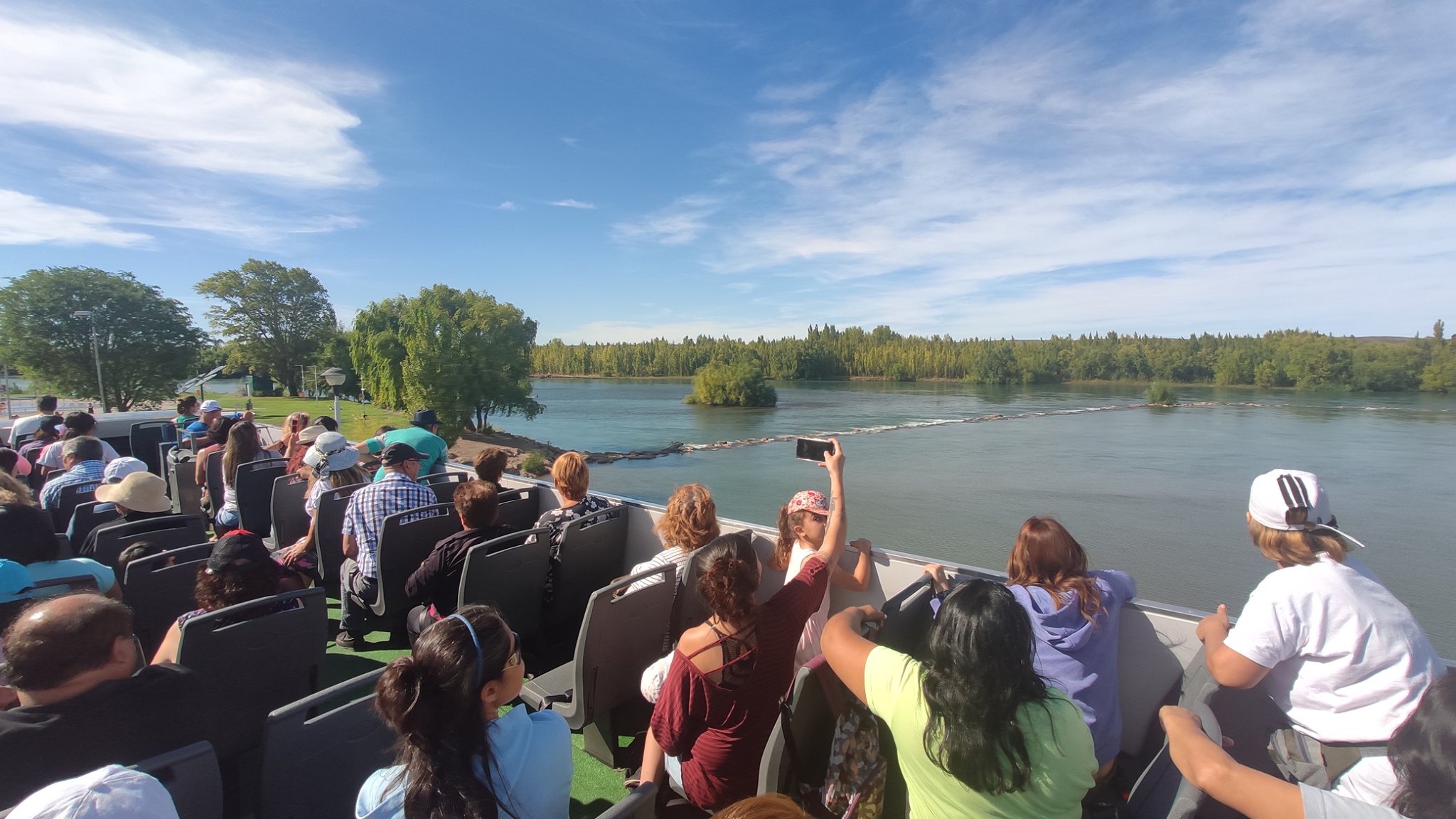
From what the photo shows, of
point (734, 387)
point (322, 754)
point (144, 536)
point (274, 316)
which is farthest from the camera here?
point (734, 387)

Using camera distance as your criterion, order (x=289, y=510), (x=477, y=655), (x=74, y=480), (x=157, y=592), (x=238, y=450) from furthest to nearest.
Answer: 1. (x=238, y=450)
2. (x=289, y=510)
3. (x=74, y=480)
4. (x=157, y=592)
5. (x=477, y=655)

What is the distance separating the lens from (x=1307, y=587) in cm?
185

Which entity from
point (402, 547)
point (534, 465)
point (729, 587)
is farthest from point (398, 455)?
point (534, 465)

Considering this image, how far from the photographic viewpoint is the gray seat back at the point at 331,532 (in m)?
3.95

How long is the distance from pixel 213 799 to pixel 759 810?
128 cm

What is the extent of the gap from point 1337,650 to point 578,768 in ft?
8.49

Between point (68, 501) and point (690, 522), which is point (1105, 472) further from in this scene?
point (68, 501)

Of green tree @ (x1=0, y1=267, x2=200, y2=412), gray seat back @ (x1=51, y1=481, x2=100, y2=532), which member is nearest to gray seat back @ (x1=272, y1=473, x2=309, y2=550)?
gray seat back @ (x1=51, y1=481, x2=100, y2=532)

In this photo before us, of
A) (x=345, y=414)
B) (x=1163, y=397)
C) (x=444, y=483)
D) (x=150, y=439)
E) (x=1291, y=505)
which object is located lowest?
(x=1163, y=397)

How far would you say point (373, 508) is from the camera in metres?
3.56

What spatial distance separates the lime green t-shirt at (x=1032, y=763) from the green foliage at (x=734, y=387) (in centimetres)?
7264

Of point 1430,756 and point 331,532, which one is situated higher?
point 1430,756

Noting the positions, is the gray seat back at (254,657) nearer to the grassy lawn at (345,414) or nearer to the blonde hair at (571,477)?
the blonde hair at (571,477)

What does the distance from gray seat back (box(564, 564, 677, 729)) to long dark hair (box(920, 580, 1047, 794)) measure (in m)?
1.25
